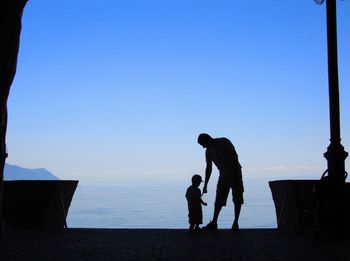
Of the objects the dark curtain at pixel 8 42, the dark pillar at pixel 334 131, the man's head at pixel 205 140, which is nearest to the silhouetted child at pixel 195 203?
the man's head at pixel 205 140

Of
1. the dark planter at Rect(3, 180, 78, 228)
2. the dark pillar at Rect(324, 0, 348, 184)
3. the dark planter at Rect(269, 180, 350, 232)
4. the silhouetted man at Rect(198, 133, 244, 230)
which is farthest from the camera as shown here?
the dark planter at Rect(3, 180, 78, 228)

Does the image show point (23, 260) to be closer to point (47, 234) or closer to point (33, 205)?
point (47, 234)

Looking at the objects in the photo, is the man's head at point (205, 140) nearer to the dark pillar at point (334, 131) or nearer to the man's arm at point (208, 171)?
the man's arm at point (208, 171)

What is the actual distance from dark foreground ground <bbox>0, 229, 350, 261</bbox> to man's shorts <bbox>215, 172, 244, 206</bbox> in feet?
2.14

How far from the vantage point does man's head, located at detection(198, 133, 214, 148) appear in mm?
13125

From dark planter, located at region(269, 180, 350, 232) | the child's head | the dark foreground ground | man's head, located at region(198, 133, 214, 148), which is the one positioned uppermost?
man's head, located at region(198, 133, 214, 148)

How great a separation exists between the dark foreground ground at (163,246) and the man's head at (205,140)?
1.66m

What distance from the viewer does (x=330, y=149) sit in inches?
464

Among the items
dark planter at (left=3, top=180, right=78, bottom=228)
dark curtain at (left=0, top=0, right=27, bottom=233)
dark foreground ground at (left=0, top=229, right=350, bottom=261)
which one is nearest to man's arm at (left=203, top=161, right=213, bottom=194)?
dark foreground ground at (left=0, top=229, right=350, bottom=261)

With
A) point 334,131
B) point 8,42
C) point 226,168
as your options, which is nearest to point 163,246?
point 226,168

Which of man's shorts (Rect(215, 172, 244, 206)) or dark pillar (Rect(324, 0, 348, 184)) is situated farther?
man's shorts (Rect(215, 172, 244, 206))

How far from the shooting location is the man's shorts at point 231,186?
13.5 m

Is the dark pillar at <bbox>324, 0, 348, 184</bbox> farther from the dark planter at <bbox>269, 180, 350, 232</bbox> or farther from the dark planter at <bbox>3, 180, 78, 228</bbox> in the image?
the dark planter at <bbox>3, 180, 78, 228</bbox>

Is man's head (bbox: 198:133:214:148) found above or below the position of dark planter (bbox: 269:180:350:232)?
above
